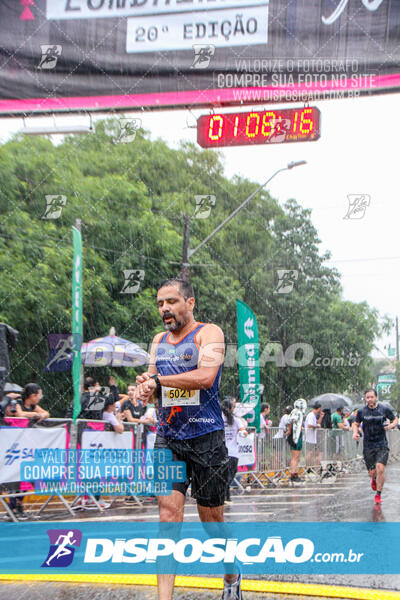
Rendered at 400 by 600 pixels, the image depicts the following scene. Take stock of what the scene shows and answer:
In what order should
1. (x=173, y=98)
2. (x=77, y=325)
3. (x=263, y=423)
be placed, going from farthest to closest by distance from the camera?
(x=263, y=423)
(x=77, y=325)
(x=173, y=98)

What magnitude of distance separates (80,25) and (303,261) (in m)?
15.2

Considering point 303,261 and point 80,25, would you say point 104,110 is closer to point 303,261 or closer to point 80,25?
point 80,25

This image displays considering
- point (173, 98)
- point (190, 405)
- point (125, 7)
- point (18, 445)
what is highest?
point (125, 7)

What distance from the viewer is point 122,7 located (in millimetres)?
9352

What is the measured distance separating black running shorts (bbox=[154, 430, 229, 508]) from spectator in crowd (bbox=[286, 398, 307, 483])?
37.6ft

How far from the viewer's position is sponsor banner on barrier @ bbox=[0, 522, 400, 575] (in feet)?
14.0

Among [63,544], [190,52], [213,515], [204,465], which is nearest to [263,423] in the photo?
[190,52]

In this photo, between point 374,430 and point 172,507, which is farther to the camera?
point 374,430

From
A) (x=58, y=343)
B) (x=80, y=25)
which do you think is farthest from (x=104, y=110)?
(x=58, y=343)

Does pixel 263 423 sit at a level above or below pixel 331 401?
below

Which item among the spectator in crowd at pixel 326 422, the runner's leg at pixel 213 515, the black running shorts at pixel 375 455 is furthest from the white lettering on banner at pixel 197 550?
the spectator in crowd at pixel 326 422

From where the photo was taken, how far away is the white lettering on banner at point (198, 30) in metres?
8.94

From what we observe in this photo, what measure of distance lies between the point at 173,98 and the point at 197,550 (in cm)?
645

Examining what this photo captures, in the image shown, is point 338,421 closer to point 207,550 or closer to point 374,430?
point 374,430
